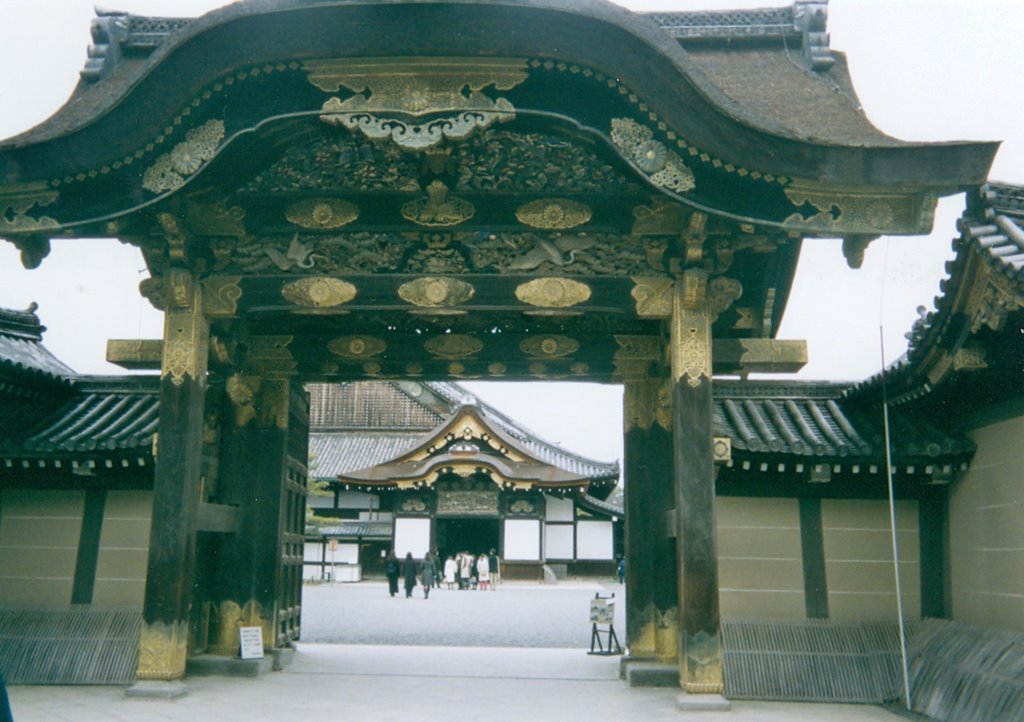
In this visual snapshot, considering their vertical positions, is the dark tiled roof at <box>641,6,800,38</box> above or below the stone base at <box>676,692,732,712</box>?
Answer: above

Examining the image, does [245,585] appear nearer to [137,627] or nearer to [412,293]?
[137,627]

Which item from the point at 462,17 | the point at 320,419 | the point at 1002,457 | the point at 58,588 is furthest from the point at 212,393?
the point at 320,419

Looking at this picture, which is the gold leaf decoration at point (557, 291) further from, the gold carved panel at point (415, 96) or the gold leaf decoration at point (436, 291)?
the gold carved panel at point (415, 96)

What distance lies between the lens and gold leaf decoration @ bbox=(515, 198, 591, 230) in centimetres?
783

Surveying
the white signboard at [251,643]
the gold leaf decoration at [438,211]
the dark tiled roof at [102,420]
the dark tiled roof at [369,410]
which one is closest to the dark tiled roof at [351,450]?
the dark tiled roof at [369,410]

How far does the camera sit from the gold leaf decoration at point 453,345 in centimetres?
977

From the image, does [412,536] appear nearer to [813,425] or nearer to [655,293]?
[813,425]

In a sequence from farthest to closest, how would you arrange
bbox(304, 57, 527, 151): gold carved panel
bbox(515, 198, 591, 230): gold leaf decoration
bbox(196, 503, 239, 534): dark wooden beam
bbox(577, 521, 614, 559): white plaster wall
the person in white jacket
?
bbox(577, 521, 614, 559): white plaster wall
the person in white jacket
bbox(196, 503, 239, 534): dark wooden beam
bbox(515, 198, 591, 230): gold leaf decoration
bbox(304, 57, 527, 151): gold carved panel

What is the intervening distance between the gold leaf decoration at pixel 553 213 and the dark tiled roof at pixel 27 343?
19.4ft

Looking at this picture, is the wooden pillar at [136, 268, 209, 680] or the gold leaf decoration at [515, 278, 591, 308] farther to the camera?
the gold leaf decoration at [515, 278, 591, 308]

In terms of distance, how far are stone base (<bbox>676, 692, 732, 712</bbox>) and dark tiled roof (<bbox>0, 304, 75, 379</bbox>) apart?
7530 millimetres

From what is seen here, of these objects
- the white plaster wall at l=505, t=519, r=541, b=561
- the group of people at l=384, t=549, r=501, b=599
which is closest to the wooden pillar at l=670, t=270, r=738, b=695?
the group of people at l=384, t=549, r=501, b=599

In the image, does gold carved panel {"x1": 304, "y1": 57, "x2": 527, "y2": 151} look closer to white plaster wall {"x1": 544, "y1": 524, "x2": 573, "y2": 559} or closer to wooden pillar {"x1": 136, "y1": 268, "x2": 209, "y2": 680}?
wooden pillar {"x1": 136, "y1": 268, "x2": 209, "y2": 680}

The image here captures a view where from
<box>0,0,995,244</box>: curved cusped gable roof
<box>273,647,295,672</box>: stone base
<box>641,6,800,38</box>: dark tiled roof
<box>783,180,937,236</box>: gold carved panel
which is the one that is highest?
<box>641,6,800,38</box>: dark tiled roof
